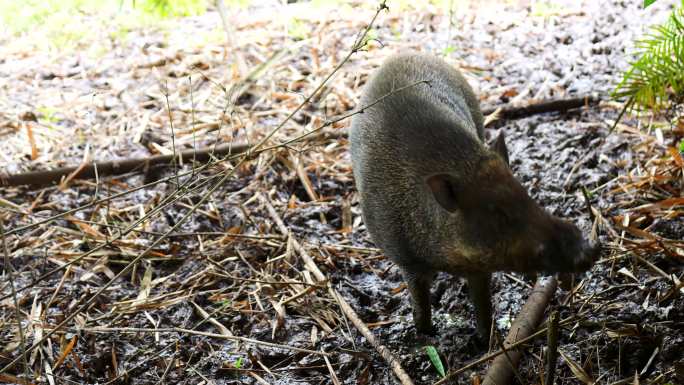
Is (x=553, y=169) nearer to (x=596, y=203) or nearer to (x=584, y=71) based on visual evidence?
(x=596, y=203)

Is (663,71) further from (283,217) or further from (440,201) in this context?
(283,217)

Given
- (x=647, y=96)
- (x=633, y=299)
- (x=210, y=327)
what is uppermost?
(x=647, y=96)

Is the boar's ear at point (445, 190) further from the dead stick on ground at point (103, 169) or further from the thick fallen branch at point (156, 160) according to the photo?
the dead stick on ground at point (103, 169)

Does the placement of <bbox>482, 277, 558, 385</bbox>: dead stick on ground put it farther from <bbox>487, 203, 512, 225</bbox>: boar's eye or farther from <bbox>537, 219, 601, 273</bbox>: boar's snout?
<bbox>487, 203, 512, 225</bbox>: boar's eye

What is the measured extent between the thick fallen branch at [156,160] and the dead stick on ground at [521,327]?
272 cm

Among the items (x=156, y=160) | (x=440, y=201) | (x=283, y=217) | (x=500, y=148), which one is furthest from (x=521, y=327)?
(x=156, y=160)

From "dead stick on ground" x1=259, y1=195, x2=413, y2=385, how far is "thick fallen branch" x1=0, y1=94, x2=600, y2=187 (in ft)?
2.36

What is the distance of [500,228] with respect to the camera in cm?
340

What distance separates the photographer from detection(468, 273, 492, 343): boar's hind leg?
3.89 metres

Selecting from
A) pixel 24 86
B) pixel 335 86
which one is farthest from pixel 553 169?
pixel 24 86

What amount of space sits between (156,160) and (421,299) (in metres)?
3.08

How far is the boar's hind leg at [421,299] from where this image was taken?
13.3ft

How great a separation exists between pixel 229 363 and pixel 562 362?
1.85m

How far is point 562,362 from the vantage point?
138 inches
